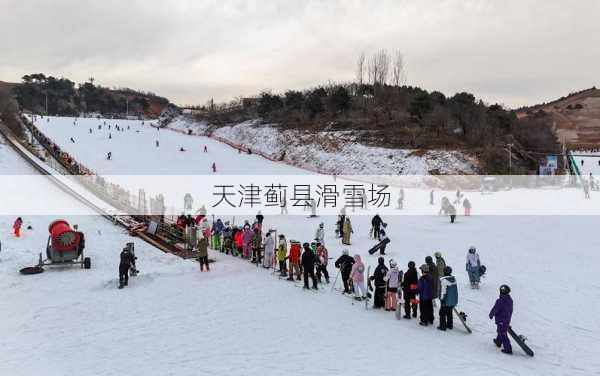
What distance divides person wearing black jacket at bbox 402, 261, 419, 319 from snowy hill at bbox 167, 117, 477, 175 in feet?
112

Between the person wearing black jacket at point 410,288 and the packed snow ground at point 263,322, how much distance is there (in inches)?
14.3

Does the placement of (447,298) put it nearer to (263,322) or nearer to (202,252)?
(263,322)

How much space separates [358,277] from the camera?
12.4 metres

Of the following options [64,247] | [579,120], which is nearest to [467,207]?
[64,247]

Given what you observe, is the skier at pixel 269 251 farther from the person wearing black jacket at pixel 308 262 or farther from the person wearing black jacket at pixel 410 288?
the person wearing black jacket at pixel 410 288

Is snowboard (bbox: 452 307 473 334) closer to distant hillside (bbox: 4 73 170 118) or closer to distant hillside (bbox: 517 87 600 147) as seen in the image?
distant hillside (bbox: 517 87 600 147)

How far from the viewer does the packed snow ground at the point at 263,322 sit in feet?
28.8

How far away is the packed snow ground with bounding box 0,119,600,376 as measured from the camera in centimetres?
878

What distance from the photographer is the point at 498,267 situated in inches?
614

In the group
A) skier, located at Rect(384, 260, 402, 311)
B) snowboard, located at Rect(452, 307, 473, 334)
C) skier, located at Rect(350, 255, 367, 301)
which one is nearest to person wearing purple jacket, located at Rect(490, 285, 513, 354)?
snowboard, located at Rect(452, 307, 473, 334)

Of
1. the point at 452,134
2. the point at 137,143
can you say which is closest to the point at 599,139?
the point at 452,134

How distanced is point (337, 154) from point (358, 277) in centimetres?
4107

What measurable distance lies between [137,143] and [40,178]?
93.1 ft

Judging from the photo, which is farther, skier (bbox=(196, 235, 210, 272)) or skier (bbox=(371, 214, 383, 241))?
skier (bbox=(371, 214, 383, 241))
